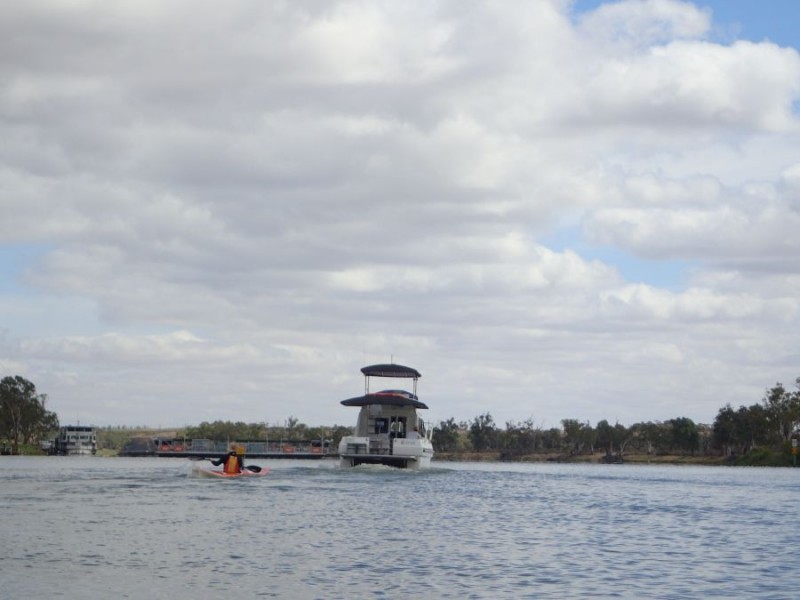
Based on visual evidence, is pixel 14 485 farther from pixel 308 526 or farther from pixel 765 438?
pixel 765 438

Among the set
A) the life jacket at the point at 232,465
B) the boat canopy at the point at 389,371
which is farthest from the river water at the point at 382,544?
the boat canopy at the point at 389,371

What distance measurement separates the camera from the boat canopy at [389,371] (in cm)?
9175

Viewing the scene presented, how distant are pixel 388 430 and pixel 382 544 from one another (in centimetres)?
5385

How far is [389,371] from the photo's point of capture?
92438 mm

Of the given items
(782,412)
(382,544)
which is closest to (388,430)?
(382,544)

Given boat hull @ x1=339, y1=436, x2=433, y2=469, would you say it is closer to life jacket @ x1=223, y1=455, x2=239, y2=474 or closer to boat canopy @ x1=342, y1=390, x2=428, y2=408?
boat canopy @ x1=342, y1=390, x2=428, y2=408

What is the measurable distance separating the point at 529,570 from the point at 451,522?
48.0ft

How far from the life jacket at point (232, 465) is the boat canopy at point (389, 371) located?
Answer: 15620 mm

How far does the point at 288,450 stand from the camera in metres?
183

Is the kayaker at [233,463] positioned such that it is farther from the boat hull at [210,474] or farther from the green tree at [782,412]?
the green tree at [782,412]

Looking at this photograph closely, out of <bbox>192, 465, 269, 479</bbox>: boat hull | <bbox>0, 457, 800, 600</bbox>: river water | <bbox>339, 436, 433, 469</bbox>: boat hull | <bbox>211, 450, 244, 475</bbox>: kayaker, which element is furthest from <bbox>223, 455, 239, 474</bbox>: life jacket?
<bbox>0, 457, 800, 600</bbox>: river water

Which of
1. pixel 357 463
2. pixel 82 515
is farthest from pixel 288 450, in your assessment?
pixel 82 515

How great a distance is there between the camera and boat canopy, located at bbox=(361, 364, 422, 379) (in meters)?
91.8

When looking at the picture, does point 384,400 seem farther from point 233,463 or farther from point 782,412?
point 782,412
